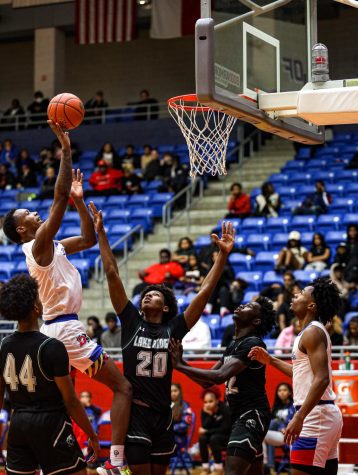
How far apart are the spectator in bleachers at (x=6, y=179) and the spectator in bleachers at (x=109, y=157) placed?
2.19 m

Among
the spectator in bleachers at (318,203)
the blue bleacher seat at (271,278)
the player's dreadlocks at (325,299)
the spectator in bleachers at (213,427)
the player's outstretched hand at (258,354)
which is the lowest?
the spectator in bleachers at (213,427)

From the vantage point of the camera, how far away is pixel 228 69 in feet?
24.2

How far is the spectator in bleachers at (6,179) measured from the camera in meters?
21.1

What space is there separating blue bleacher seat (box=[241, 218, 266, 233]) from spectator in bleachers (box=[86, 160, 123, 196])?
12.9 ft

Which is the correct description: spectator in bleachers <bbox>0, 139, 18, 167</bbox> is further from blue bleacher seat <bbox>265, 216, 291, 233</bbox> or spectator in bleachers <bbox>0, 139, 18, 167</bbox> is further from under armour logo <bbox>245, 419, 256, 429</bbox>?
under armour logo <bbox>245, 419, 256, 429</bbox>

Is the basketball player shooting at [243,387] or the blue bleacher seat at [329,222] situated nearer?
the basketball player shooting at [243,387]

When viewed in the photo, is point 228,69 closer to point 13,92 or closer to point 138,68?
point 138,68

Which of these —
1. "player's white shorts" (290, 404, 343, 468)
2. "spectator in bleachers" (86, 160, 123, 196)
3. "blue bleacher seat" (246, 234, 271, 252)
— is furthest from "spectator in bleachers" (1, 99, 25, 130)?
"player's white shorts" (290, 404, 343, 468)

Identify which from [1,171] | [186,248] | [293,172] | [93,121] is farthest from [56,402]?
[93,121]

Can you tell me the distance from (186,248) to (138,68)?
413 inches

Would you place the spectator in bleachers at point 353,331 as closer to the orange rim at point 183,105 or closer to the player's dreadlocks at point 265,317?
the orange rim at point 183,105

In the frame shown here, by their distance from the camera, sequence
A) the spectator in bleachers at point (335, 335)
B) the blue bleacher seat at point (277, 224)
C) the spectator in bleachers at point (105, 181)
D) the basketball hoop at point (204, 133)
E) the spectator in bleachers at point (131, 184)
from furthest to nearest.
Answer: the spectator in bleachers at point (105, 181) → the spectator in bleachers at point (131, 184) → the blue bleacher seat at point (277, 224) → the spectator in bleachers at point (335, 335) → the basketball hoop at point (204, 133)

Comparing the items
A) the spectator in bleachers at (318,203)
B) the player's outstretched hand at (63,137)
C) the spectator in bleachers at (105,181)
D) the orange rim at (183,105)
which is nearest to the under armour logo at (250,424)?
the player's outstretched hand at (63,137)

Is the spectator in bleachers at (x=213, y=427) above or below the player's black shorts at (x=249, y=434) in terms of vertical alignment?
below
